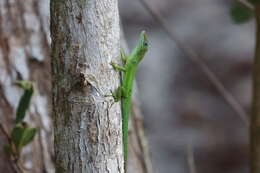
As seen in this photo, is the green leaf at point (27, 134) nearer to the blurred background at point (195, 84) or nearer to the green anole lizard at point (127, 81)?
the green anole lizard at point (127, 81)

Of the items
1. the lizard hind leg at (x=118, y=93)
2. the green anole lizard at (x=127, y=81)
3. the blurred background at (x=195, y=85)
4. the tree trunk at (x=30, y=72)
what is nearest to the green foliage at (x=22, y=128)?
the tree trunk at (x=30, y=72)

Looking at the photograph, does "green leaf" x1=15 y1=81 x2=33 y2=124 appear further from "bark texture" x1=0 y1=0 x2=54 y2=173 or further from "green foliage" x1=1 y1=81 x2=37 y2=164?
"bark texture" x1=0 y1=0 x2=54 y2=173

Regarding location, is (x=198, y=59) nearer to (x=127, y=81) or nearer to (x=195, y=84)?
(x=127, y=81)

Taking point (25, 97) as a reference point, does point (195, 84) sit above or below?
above

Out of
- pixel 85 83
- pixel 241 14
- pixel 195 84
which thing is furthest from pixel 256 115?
pixel 195 84

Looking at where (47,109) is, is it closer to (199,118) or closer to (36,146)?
(36,146)

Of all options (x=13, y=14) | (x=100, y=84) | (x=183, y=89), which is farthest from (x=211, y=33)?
(x=100, y=84)
